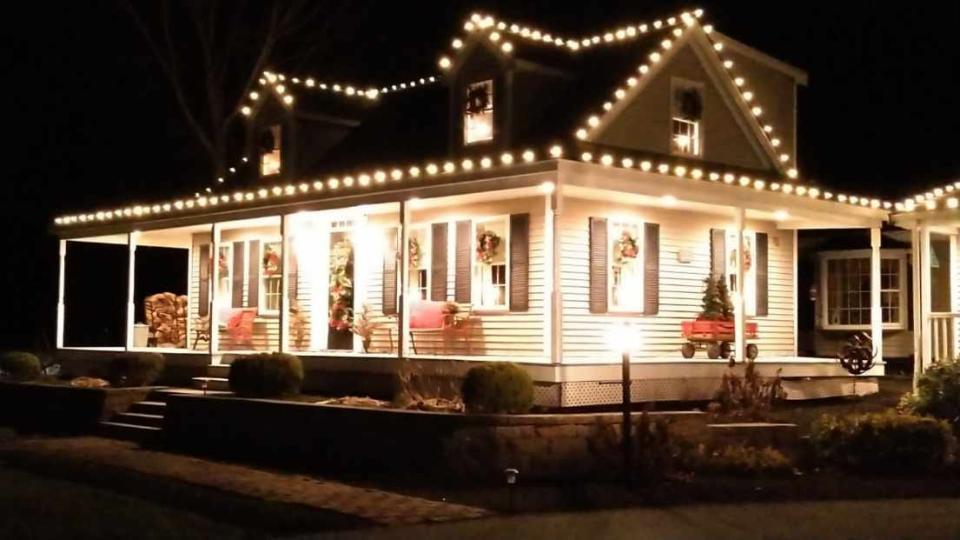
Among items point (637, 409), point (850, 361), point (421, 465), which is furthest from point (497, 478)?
point (850, 361)

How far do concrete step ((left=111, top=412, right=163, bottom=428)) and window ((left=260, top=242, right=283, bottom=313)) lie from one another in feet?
14.3

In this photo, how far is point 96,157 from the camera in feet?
137

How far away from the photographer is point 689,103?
62.9 feet

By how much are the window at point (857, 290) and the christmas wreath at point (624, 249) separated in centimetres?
876

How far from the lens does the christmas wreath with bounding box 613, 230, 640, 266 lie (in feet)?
61.6

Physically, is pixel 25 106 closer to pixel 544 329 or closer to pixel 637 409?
pixel 544 329

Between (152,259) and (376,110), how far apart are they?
19119 mm

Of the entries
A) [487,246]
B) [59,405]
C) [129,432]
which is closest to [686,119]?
[487,246]

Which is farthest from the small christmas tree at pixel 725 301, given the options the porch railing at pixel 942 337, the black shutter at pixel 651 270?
the porch railing at pixel 942 337

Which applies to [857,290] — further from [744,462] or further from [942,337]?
[744,462]

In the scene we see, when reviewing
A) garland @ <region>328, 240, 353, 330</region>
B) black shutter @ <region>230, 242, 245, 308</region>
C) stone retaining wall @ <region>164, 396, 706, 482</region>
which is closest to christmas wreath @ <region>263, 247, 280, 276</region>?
black shutter @ <region>230, 242, 245, 308</region>

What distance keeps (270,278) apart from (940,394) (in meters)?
12.9

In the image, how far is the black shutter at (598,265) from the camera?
60.0 ft

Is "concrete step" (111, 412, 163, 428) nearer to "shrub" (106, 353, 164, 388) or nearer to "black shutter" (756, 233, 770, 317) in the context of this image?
"shrub" (106, 353, 164, 388)
